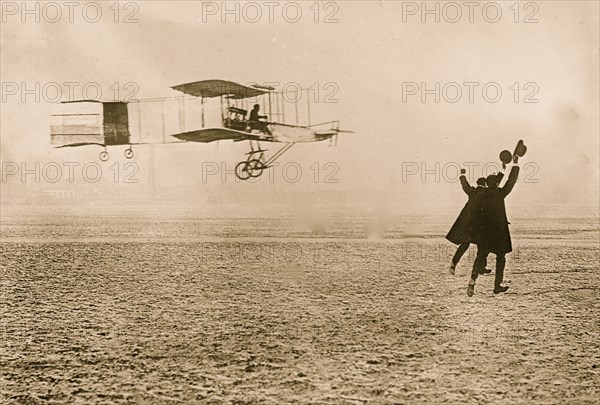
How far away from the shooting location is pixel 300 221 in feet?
111

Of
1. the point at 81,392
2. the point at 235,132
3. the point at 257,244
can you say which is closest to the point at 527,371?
the point at 81,392

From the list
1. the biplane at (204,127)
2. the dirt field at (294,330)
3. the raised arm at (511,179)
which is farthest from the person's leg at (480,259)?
the biplane at (204,127)

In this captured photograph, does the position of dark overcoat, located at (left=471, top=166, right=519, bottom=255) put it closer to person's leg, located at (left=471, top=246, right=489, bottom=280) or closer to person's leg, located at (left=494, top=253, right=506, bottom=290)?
person's leg, located at (left=471, top=246, right=489, bottom=280)

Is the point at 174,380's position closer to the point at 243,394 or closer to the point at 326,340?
the point at 243,394

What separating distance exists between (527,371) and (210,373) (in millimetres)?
3745

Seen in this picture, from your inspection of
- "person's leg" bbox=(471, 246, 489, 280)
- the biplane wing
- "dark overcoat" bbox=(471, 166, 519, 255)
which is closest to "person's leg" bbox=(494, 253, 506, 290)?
"person's leg" bbox=(471, 246, 489, 280)

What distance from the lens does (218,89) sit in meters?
19.1

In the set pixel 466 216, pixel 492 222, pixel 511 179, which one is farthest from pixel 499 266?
pixel 511 179

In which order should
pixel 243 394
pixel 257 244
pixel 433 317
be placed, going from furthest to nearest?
1. pixel 257 244
2. pixel 433 317
3. pixel 243 394

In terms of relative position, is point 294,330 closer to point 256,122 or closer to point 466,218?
point 466,218

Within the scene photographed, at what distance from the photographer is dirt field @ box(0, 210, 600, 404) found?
606 centimetres

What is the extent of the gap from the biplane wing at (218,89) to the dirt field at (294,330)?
5.69m

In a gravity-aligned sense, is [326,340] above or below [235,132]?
below

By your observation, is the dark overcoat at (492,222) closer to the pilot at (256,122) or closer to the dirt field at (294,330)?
the dirt field at (294,330)
